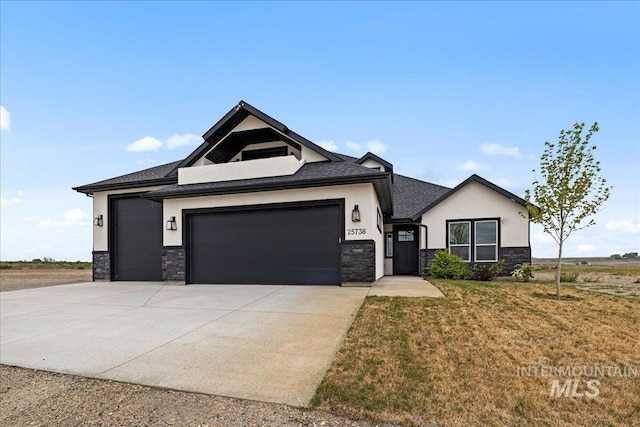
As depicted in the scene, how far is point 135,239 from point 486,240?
51.2ft

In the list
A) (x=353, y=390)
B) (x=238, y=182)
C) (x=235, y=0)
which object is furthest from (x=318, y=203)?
(x=235, y=0)

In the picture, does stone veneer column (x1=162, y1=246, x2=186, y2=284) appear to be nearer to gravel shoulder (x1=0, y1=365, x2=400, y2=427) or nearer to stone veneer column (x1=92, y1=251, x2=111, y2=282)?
stone veneer column (x1=92, y1=251, x2=111, y2=282)

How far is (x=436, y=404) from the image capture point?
10.2 feet

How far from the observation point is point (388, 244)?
15898 mm

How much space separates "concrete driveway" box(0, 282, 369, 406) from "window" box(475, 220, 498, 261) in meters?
8.14

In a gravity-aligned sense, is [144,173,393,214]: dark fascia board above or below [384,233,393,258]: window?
above

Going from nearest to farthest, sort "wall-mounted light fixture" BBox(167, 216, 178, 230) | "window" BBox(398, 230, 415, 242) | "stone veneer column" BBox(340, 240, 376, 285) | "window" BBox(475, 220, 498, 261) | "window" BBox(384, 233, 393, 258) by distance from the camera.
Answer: "stone veneer column" BBox(340, 240, 376, 285)
"wall-mounted light fixture" BBox(167, 216, 178, 230)
"window" BBox(475, 220, 498, 261)
"window" BBox(398, 230, 415, 242)
"window" BBox(384, 233, 393, 258)

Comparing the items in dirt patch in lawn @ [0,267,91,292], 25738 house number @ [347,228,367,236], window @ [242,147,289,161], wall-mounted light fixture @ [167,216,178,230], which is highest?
window @ [242,147,289,161]

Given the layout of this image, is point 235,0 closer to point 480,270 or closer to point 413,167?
point 480,270

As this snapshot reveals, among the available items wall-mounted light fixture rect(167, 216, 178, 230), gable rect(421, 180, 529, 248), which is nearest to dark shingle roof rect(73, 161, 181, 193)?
wall-mounted light fixture rect(167, 216, 178, 230)

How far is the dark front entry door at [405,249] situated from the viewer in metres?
15.5

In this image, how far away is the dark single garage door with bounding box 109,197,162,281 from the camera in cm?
1364

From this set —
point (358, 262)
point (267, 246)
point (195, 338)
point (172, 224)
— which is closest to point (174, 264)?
point (172, 224)

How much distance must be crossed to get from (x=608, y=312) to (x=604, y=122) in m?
5.35
